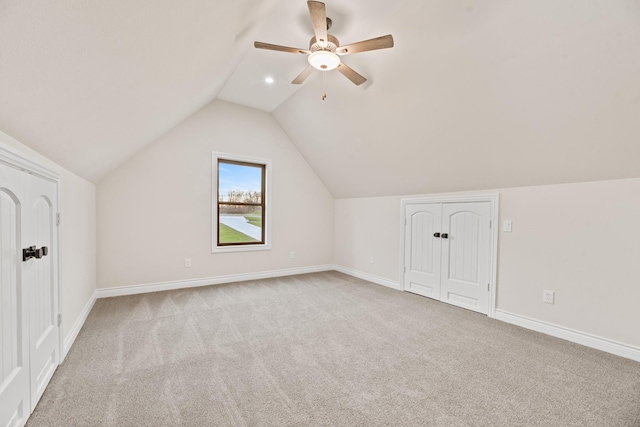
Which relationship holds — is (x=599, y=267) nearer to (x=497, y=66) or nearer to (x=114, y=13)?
(x=497, y=66)

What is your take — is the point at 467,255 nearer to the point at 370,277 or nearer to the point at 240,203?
the point at 370,277

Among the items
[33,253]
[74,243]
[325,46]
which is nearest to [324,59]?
[325,46]

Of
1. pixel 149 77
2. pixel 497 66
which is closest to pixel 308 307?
pixel 149 77

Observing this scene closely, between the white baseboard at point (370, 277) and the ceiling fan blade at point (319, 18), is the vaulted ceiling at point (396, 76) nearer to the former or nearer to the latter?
the ceiling fan blade at point (319, 18)

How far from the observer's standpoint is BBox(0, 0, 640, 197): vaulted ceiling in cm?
115

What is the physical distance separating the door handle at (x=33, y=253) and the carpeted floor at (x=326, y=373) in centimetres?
89

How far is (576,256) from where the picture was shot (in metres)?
2.60

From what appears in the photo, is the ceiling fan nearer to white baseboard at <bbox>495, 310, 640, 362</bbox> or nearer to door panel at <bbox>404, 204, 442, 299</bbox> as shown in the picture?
door panel at <bbox>404, 204, 442, 299</bbox>

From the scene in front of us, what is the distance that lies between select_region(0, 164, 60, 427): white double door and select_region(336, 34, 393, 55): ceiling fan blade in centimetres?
220

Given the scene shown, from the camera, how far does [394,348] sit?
2.43 metres

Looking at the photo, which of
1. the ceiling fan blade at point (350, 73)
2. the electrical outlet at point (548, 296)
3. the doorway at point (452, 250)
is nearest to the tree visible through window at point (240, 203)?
the doorway at point (452, 250)

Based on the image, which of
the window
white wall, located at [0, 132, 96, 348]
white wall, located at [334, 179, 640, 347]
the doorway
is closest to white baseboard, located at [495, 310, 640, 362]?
white wall, located at [334, 179, 640, 347]

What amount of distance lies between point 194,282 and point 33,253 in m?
2.79

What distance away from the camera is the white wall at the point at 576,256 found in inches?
92.1
